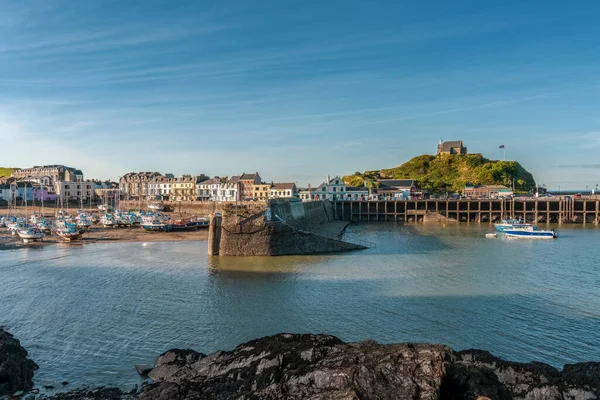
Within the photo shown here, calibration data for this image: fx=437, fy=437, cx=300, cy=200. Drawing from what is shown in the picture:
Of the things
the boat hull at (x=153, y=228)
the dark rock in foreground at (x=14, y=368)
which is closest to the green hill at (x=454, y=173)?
the boat hull at (x=153, y=228)

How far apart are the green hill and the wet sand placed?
168ft

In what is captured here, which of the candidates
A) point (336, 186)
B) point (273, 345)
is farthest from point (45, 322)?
point (336, 186)

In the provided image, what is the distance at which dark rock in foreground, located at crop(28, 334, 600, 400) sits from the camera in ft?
27.6

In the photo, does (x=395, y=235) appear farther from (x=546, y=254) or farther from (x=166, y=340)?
(x=166, y=340)

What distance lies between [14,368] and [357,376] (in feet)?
36.3

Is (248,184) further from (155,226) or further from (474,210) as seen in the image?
(474,210)

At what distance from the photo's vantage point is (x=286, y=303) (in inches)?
834

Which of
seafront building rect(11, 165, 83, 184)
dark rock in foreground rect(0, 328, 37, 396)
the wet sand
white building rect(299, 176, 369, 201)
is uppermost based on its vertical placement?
seafront building rect(11, 165, 83, 184)

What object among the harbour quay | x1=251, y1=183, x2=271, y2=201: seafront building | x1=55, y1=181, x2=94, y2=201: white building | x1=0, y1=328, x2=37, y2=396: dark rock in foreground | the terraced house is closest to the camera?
x1=0, y1=328, x2=37, y2=396: dark rock in foreground

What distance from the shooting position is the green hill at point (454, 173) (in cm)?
10825

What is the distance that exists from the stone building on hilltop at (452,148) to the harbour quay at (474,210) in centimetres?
6008

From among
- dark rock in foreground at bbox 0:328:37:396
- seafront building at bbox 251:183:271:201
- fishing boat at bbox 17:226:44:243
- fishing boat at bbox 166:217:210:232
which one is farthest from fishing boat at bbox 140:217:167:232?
dark rock in foreground at bbox 0:328:37:396

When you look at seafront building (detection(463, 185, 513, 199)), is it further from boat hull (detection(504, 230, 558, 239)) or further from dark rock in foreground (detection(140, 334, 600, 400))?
dark rock in foreground (detection(140, 334, 600, 400))

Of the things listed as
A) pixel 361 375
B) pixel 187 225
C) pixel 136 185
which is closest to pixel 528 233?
pixel 187 225
